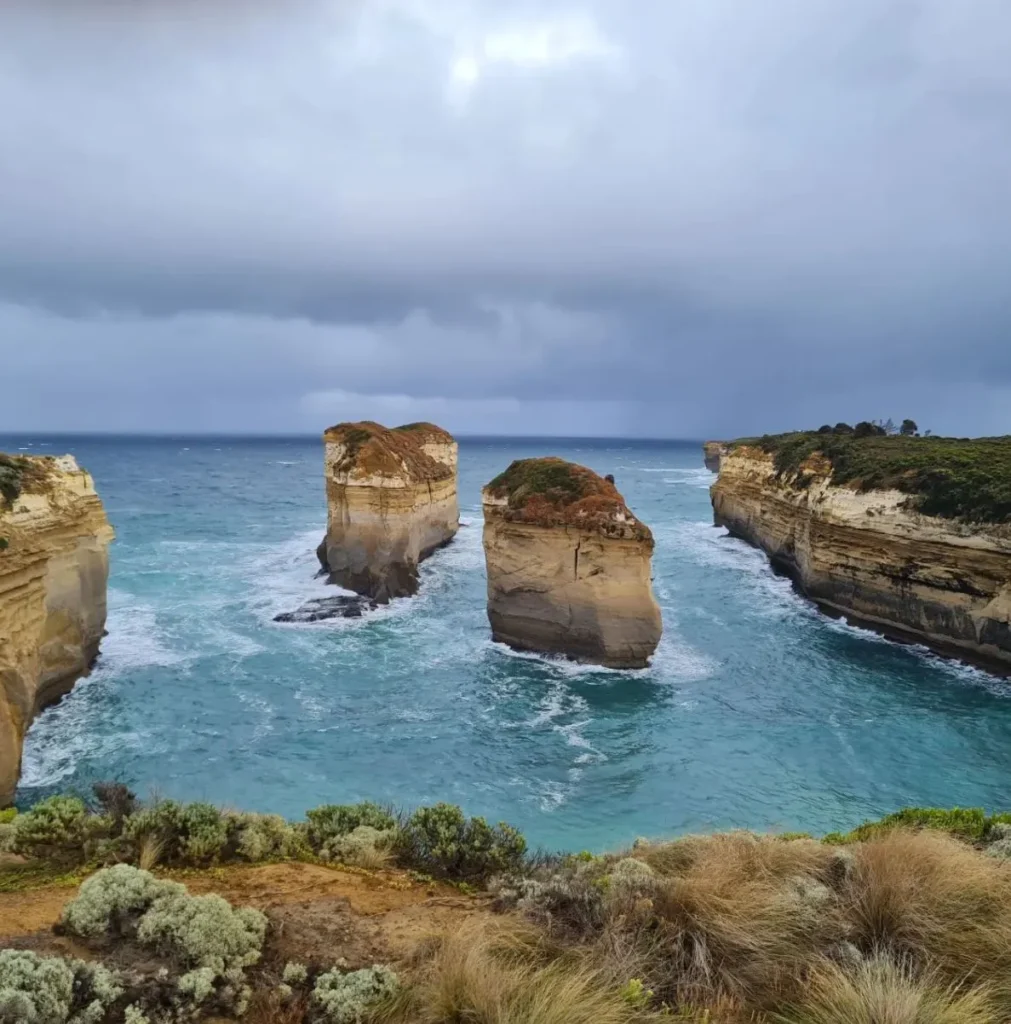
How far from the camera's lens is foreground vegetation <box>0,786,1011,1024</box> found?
4074 mm

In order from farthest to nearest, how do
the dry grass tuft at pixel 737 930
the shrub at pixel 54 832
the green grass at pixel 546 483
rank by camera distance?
the green grass at pixel 546 483 → the shrub at pixel 54 832 → the dry grass tuft at pixel 737 930

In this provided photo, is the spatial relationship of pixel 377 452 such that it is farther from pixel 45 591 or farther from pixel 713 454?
pixel 713 454

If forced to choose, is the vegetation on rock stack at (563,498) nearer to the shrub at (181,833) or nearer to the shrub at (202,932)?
the shrub at (181,833)

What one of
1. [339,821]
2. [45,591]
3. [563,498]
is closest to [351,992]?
[339,821]

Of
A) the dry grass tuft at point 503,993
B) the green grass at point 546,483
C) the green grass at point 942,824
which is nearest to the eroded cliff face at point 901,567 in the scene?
the green grass at point 546,483

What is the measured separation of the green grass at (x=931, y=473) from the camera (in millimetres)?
23969

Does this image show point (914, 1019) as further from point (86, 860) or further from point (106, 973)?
point (86, 860)

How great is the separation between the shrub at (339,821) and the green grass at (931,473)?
78.8 feet

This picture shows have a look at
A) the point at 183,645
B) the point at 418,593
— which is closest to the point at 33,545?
the point at 183,645

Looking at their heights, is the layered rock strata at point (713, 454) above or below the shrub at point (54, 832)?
above

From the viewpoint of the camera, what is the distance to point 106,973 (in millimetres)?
4148

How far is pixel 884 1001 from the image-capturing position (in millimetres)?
3975

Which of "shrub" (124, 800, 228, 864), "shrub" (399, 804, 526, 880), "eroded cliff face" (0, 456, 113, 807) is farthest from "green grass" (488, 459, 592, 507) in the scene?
"shrub" (124, 800, 228, 864)

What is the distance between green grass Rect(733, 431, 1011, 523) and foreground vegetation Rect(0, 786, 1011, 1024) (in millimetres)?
21694
